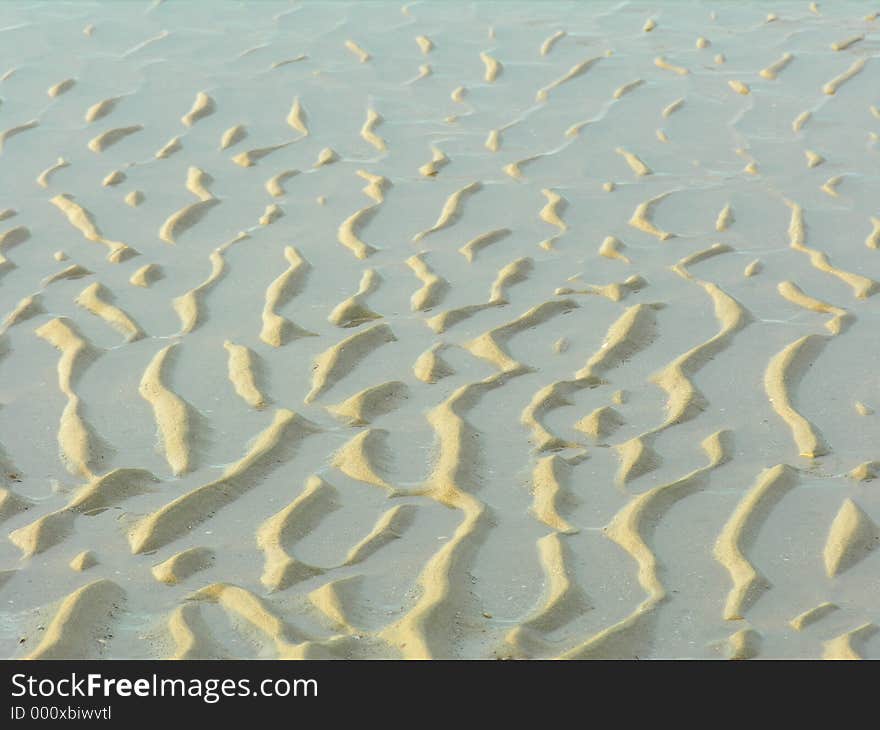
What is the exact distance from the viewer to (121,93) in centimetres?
548

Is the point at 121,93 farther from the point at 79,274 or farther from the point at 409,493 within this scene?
the point at 409,493

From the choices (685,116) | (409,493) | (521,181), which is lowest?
(409,493)

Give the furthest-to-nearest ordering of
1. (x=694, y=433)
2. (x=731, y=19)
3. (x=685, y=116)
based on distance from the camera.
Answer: (x=731, y=19) < (x=685, y=116) < (x=694, y=433)

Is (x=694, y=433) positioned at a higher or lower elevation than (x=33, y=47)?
lower

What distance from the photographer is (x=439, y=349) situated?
351 centimetres

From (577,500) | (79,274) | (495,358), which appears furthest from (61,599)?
(79,274)

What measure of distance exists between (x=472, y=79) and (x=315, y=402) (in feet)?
9.19

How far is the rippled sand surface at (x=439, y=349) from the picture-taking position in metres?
2.60

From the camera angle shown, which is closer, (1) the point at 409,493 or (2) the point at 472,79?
(1) the point at 409,493

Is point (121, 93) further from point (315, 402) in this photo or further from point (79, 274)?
point (315, 402)

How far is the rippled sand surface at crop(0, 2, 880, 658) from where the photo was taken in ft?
8.52

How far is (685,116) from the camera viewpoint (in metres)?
5.26
